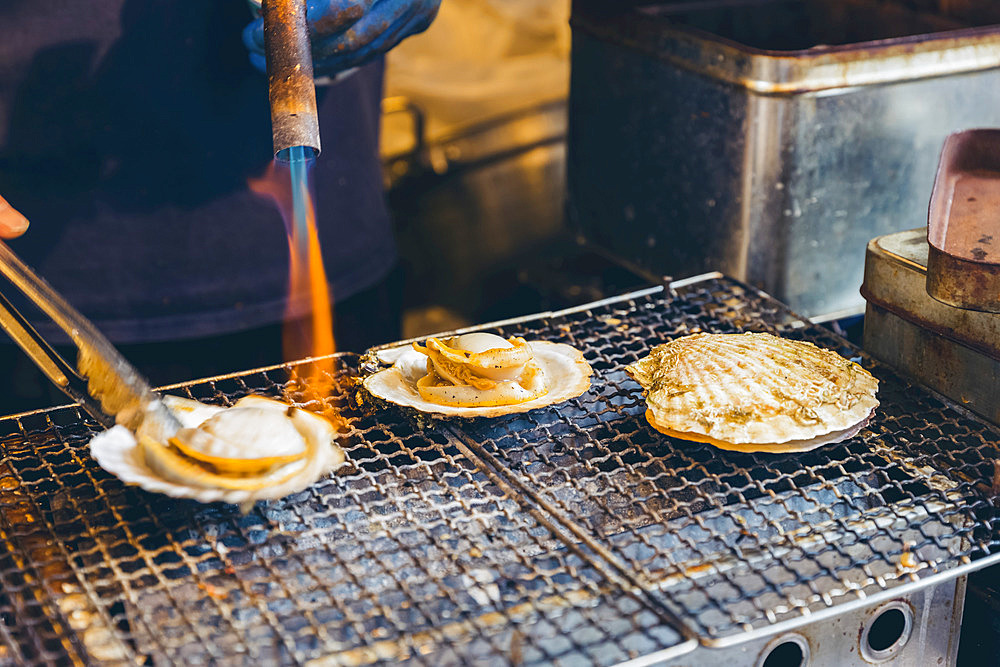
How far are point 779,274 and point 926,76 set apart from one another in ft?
1.80

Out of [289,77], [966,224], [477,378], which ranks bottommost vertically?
[477,378]

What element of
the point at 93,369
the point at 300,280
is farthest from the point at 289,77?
the point at 300,280

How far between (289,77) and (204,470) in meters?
0.59

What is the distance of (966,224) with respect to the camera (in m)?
1.87

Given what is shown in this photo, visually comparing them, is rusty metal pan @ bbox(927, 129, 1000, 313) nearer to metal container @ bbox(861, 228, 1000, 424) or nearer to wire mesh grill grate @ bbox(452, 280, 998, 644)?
metal container @ bbox(861, 228, 1000, 424)

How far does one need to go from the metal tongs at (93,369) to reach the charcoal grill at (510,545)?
125 mm

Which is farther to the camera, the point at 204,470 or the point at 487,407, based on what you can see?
the point at 487,407

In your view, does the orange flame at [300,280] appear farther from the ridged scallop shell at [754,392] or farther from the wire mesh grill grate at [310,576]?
the ridged scallop shell at [754,392]

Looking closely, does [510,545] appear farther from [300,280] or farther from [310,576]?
[300,280]

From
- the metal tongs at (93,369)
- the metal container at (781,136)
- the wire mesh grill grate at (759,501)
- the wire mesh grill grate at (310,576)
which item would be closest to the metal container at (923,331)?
the wire mesh grill grate at (759,501)

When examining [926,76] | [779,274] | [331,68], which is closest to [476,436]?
[331,68]

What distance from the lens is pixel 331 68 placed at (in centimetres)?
199

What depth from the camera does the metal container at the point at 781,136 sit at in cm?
220

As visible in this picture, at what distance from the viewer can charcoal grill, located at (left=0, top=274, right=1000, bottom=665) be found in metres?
1.30
